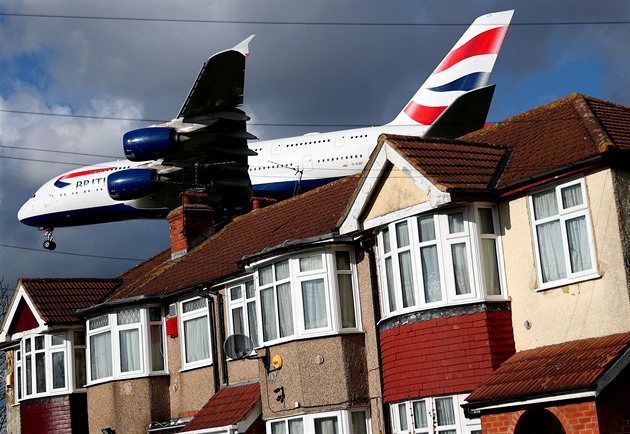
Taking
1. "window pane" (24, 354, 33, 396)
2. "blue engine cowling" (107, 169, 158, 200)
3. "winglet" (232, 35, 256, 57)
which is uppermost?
"winglet" (232, 35, 256, 57)

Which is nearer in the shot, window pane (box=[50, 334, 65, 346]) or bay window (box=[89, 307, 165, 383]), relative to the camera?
bay window (box=[89, 307, 165, 383])

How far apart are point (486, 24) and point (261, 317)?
1007 inches

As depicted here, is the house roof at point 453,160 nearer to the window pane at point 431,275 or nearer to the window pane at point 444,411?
the window pane at point 431,275

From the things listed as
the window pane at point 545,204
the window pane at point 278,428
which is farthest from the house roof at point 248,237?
the window pane at point 545,204

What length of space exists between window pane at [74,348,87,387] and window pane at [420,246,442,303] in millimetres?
12828

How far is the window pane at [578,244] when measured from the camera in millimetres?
16344

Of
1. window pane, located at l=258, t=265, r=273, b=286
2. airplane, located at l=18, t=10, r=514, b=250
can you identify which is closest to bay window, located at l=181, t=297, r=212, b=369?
window pane, located at l=258, t=265, r=273, b=286

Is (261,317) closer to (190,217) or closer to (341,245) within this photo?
(341,245)

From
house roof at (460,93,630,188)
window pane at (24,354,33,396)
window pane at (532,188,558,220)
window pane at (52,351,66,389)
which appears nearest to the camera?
house roof at (460,93,630,188)

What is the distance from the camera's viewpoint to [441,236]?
17.9 metres

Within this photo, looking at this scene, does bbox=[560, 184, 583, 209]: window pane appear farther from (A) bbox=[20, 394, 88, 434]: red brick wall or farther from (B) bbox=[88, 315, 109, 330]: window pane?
(A) bbox=[20, 394, 88, 434]: red brick wall

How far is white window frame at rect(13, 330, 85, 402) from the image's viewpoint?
27859 mm

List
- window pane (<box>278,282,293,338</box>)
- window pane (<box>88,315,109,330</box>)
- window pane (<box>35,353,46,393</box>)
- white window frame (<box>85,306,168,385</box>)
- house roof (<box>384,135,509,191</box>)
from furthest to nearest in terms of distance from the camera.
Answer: window pane (<box>35,353,46,393</box>), window pane (<box>88,315,109,330</box>), white window frame (<box>85,306,168,385</box>), window pane (<box>278,282,293,338</box>), house roof (<box>384,135,509,191</box>)

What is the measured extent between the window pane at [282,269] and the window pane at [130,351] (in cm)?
565
